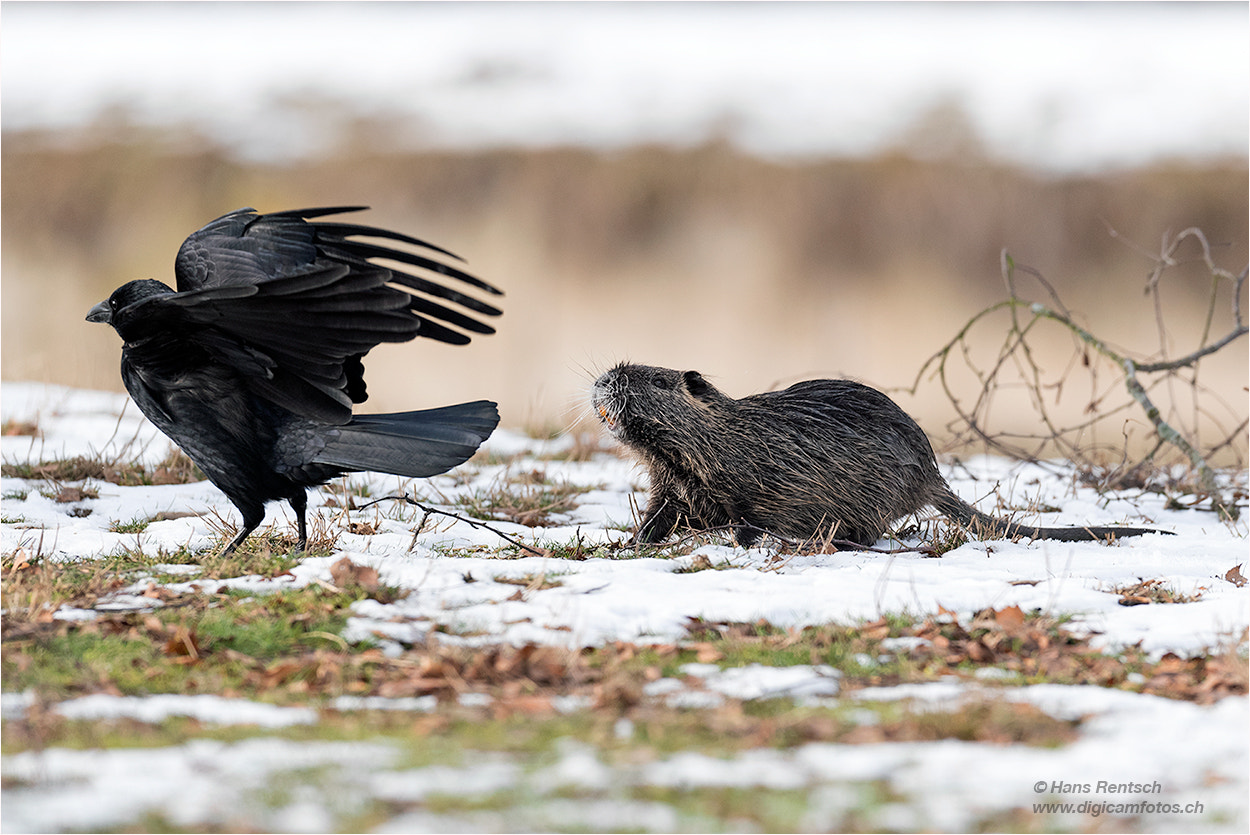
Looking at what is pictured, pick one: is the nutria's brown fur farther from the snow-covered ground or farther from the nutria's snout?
the snow-covered ground

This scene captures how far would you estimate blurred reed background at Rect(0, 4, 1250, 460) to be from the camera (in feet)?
37.7

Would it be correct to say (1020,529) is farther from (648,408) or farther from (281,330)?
(281,330)

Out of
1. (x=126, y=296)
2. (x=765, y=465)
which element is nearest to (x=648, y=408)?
(x=765, y=465)

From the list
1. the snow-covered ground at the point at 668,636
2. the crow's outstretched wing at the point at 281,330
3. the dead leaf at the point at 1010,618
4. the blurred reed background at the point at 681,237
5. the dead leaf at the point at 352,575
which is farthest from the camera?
the blurred reed background at the point at 681,237

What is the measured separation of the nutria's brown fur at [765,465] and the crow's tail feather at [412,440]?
2.81ft

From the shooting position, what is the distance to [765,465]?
5.04 m

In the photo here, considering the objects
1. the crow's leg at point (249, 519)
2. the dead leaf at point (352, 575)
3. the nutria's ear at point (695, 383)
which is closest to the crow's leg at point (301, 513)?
the crow's leg at point (249, 519)

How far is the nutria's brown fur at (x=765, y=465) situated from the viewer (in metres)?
5.00

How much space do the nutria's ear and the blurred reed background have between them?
17.6 feet

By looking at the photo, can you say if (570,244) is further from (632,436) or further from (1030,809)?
(1030,809)

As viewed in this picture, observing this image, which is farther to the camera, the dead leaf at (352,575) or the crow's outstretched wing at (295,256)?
the crow's outstretched wing at (295,256)

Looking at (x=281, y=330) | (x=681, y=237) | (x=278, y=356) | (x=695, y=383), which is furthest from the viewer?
(x=681, y=237)

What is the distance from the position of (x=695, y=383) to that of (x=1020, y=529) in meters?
1.65

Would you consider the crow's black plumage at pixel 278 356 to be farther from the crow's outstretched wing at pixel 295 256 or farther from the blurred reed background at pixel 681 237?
the blurred reed background at pixel 681 237
